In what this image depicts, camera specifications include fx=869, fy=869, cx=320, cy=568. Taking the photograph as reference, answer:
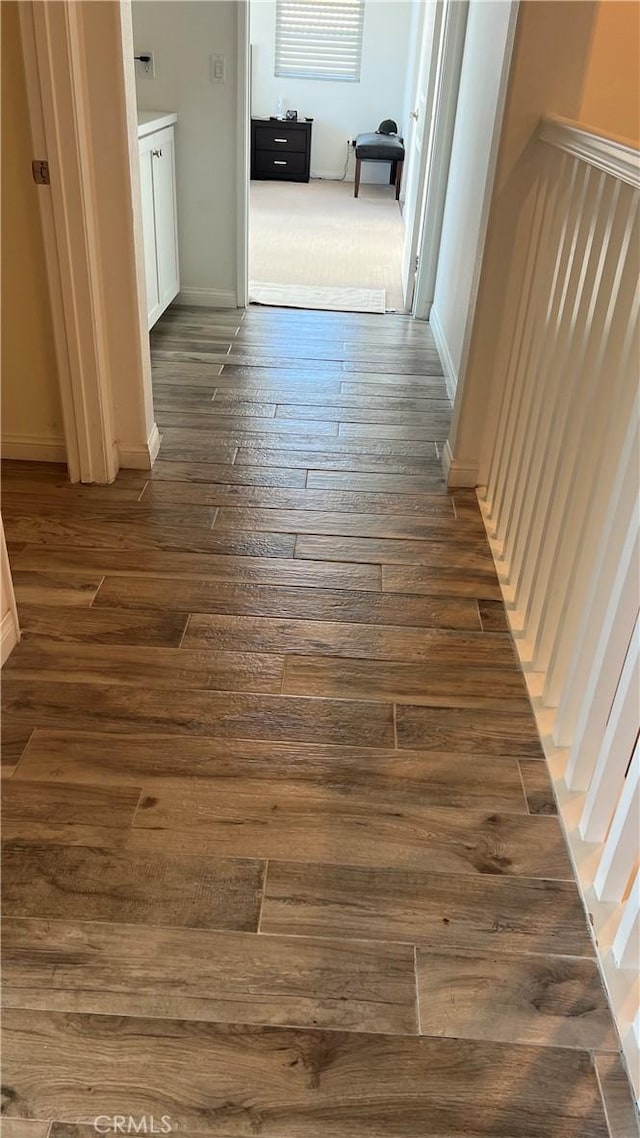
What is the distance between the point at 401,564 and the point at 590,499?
0.80 m

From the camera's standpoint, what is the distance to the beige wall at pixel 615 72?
89.1 inches

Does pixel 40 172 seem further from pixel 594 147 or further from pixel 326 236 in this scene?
pixel 326 236

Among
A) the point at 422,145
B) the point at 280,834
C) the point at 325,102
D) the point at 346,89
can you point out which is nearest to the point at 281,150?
the point at 325,102

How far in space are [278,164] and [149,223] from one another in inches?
225

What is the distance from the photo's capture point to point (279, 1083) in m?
1.23

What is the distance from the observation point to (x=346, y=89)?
28.9 ft

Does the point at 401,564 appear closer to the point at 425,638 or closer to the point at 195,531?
the point at 425,638

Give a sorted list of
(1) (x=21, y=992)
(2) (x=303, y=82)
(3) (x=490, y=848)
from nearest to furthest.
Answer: (1) (x=21, y=992), (3) (x=490, y=848), (2) (x=303, y=82)

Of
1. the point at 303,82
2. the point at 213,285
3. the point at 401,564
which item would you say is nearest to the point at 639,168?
the point at 401,564

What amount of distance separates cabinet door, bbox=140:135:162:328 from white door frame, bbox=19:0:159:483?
0.91 m

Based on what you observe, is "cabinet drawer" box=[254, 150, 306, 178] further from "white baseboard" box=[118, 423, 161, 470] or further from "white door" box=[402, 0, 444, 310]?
"white baseboard" box=[118, 423, 161, 470]

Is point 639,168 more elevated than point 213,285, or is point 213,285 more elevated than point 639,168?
point 639,168

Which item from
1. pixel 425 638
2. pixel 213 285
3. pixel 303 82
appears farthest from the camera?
pixel 303 82

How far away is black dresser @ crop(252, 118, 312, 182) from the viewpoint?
28.2 feet
